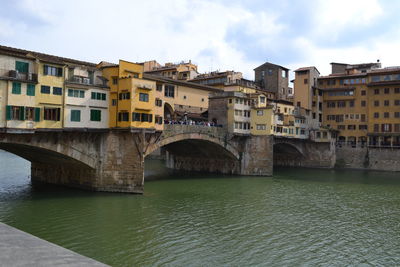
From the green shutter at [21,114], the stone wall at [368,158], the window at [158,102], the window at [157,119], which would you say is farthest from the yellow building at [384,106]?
the green shutter at [21,114]

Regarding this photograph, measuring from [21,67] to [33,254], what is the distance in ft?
80.7

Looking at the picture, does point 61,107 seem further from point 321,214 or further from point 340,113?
point 340,113

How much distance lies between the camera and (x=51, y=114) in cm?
3412

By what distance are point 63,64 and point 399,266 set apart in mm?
31536

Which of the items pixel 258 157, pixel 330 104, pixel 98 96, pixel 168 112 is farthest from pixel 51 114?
pixel 330 104

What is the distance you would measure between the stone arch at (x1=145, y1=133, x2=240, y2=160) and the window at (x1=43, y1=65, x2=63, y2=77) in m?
13.6

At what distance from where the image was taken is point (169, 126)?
47.8 m

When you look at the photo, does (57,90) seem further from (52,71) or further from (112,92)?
(112,92)

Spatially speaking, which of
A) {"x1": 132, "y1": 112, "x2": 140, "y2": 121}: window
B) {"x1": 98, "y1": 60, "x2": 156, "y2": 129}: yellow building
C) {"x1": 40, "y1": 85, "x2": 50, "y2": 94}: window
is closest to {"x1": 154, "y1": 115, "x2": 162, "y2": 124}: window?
{"x1": 98, "y1": 60, "x2": 156, "y2": 129}: yellow building

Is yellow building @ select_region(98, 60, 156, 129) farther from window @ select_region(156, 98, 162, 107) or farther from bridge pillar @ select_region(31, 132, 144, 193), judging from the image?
window @ select_region(156, 98, 162, 107)

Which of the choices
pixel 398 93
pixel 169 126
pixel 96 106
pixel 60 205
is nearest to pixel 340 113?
pixel 398 93

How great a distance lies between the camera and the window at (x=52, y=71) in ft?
111

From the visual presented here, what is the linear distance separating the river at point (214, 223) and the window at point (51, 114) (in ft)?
25.5

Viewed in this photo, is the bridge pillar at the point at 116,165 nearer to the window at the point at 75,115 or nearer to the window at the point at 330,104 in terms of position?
the window at the point at 75,115
